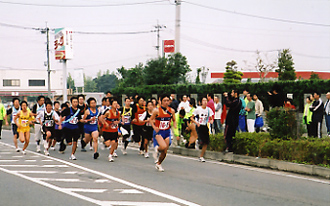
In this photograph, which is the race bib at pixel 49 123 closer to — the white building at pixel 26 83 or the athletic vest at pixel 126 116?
the athletic vest at pixel 126 116

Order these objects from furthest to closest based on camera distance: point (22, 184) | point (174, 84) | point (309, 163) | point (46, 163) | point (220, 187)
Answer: point (174, 84)
point (46, 163)
point (309, 163)
point (22, 184)
point (220, 187)

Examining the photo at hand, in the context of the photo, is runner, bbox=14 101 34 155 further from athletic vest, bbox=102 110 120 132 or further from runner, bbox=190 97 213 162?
runner, bbox=190 97 213 162

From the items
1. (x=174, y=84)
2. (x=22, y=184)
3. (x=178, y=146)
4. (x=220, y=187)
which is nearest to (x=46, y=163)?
(x=22, y=184)

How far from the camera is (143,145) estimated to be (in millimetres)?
13961

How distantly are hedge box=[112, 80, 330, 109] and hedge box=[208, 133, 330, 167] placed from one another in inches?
543

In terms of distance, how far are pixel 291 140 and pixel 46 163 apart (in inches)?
277

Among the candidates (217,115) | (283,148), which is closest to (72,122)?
(283,148)

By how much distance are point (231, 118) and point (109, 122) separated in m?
3.71

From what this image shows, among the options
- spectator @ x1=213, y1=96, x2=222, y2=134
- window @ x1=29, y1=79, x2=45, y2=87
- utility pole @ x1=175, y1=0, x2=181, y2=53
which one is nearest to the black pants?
spectator @ x1=213, y1=96, x2=222, y2=134

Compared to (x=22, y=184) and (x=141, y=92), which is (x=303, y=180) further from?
(x=141, y=92)

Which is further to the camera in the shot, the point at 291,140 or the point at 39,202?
the point at 291,140

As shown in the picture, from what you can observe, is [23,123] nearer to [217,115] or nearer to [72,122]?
[72,122]

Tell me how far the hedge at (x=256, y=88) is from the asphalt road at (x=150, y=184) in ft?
52.6

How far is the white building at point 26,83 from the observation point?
90812mm
